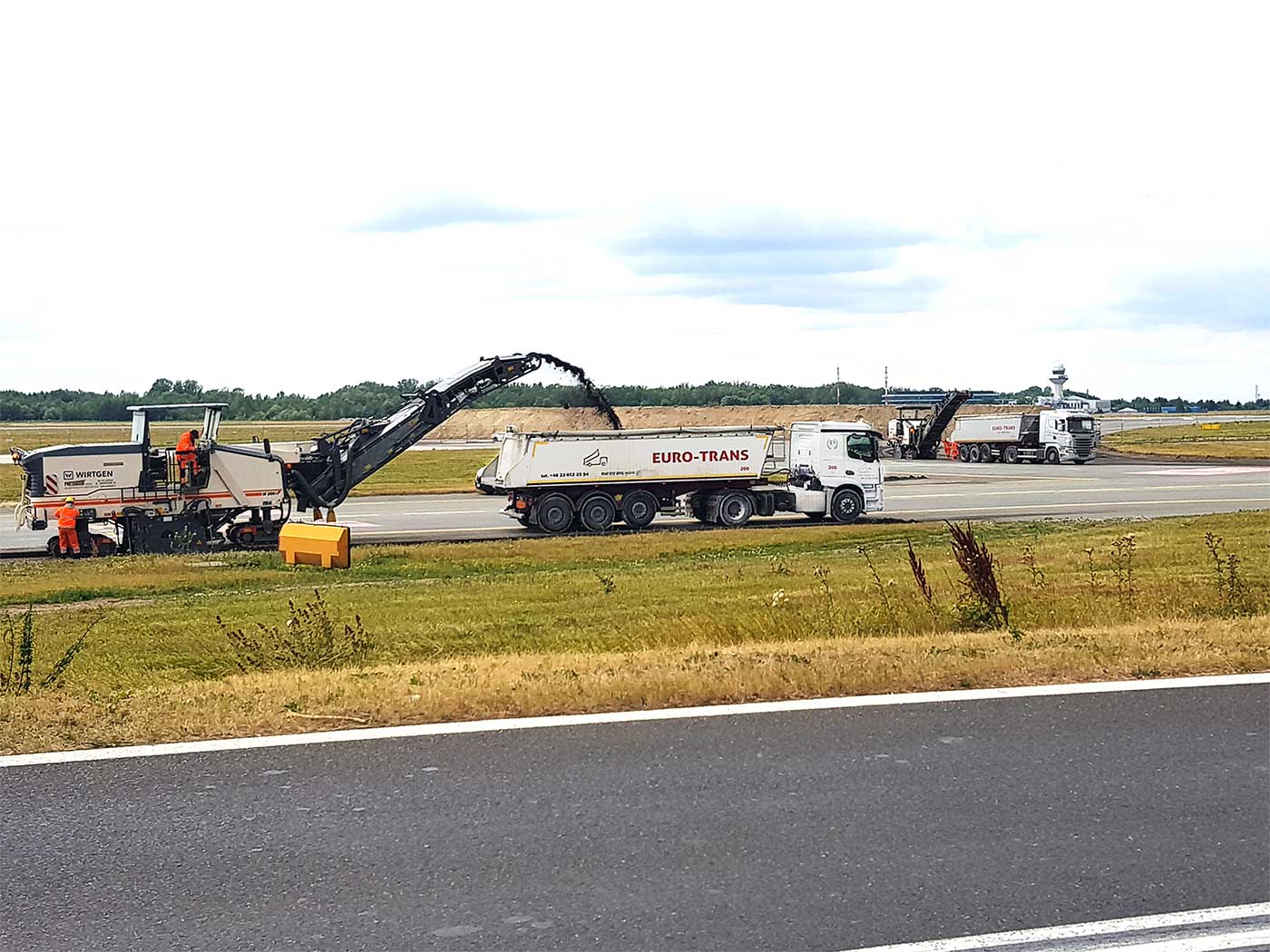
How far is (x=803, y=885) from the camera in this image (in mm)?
4684

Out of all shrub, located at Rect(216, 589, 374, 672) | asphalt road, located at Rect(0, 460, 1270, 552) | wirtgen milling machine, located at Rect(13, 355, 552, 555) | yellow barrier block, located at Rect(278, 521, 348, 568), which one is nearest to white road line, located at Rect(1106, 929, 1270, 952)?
shrub, located at Rect(216, 589, 374, 672)

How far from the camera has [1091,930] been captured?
4.31 meters

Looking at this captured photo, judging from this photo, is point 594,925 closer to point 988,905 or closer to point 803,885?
point 803,885

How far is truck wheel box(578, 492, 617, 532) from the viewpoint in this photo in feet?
103

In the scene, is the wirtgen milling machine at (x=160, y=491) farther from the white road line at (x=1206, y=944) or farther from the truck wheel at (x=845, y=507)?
the white road line at (x=1206, y=944)

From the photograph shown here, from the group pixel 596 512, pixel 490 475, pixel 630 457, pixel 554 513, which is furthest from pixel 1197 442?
pixel 490 475

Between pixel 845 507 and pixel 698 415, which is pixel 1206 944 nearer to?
pixel 845 507

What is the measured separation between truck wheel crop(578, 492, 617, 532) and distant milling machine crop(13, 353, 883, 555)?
0.10 feet

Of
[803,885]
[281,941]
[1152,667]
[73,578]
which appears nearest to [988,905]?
[803,885]

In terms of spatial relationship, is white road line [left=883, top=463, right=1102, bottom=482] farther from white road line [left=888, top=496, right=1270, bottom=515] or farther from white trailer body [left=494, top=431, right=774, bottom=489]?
white trailer body [left=494, top=431, right=774, bottom=489]

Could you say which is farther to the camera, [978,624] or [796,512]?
[796,512]

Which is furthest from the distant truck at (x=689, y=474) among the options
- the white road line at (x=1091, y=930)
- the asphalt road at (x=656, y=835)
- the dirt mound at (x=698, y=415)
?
the dirt mound at (x=698, y=415)

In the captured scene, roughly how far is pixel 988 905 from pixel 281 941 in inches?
96.8

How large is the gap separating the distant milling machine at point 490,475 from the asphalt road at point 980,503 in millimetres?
1191
